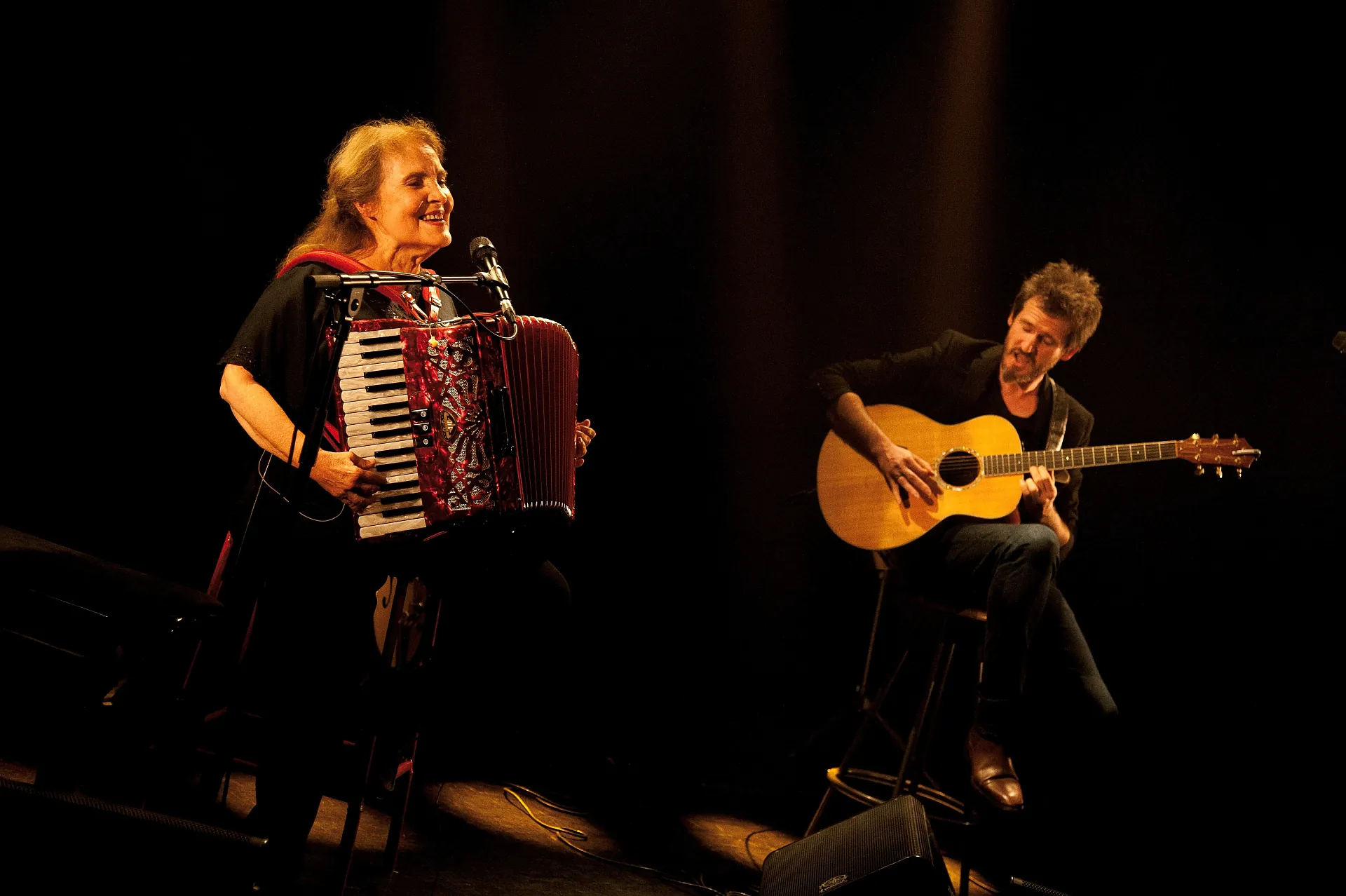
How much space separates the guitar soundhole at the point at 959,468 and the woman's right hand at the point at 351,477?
207 centimetres

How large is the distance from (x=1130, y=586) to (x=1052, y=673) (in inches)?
25.0

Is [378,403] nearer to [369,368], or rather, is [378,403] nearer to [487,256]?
[369,368]

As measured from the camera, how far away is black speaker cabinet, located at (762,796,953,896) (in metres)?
1.88

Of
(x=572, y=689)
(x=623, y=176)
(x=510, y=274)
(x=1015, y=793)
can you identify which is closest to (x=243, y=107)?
(x=510, y=274)

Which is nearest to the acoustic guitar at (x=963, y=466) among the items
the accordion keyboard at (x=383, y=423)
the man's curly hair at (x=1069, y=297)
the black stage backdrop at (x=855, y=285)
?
the black stage backdrop at (x=855, y=285)

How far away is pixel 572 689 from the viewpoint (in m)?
3.71

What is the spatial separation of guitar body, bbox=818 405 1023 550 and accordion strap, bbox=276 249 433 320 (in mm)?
1755

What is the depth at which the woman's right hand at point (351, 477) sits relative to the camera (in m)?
2.05

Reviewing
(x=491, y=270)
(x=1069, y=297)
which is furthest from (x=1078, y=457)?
(x=491, y=270)

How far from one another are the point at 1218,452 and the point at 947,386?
3.14 ft

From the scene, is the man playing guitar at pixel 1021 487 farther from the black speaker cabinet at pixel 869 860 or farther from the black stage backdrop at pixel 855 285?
the black speaker cabinet at pixel 869 860

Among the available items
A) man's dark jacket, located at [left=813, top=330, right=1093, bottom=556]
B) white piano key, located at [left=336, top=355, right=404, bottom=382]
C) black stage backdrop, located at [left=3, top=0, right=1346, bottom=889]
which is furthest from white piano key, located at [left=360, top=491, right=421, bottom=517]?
man's dark jacket, located at [left=813, top=330, right=1093, bottom=556]

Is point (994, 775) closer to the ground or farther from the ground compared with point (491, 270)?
closer to the ground

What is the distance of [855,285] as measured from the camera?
13.0ft
